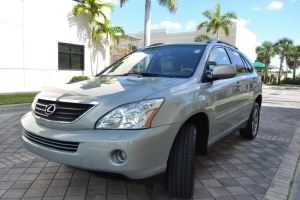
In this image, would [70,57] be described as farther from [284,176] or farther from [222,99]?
[284,176]

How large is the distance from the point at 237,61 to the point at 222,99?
1400 mm

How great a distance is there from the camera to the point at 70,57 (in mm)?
14297

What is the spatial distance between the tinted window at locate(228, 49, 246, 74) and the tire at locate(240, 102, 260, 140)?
89cm

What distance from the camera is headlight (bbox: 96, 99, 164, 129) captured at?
2.16m

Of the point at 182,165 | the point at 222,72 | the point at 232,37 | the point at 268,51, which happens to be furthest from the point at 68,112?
the point at 268,51

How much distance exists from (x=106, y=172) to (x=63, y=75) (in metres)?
12.7

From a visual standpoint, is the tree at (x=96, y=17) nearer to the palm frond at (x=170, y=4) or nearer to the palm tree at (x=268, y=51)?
the palm frond at (x=170, y=4)

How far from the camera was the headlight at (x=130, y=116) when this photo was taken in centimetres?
216

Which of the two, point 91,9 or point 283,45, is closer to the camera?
point 91,9

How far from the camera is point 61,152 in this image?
7.47ft

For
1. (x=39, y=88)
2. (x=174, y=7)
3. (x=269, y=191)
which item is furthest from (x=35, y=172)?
(x=174, y=7)

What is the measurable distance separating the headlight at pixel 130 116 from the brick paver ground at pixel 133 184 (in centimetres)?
70

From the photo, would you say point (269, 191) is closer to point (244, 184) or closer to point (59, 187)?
point (244, 184)

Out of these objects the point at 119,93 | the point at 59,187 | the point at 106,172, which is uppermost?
the point at 119,93
